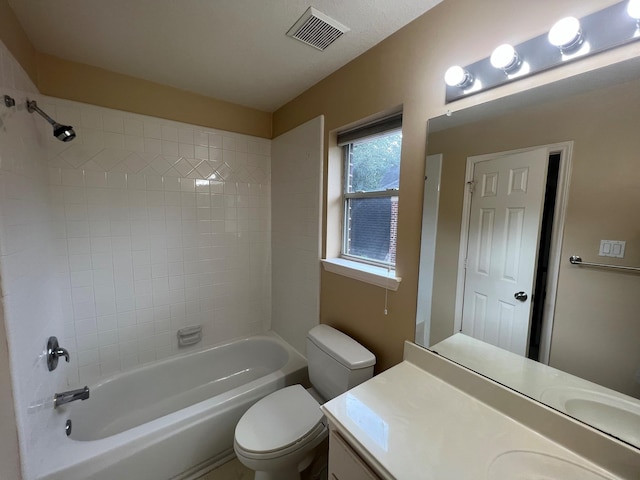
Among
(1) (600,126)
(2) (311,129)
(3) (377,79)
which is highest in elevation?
(3) (377,79)

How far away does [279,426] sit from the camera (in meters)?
1.28

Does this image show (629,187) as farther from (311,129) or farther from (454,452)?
(311,129)

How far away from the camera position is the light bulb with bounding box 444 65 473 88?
39.2 inches

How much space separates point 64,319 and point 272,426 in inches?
60.4

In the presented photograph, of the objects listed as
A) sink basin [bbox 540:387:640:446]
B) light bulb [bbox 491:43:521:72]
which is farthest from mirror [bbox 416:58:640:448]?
light bulb [bbox 491:43:521:72]

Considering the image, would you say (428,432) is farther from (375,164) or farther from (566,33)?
(375,164)

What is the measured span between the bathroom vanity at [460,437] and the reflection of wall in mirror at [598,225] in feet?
Answer: 0.60

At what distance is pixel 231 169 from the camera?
7.21 feet

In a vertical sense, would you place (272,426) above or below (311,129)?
below

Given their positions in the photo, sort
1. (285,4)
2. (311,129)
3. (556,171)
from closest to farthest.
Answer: (556,171) < (285,4) < (311,129)

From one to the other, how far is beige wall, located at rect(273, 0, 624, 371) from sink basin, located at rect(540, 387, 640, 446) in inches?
17.0

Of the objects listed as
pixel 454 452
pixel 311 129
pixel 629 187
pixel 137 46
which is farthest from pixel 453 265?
pixel 137 46

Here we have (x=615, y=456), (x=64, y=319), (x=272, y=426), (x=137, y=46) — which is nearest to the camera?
(x=615, y=456)

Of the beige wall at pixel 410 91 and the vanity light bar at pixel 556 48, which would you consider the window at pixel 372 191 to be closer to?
the beige wall at pixel 410 91
